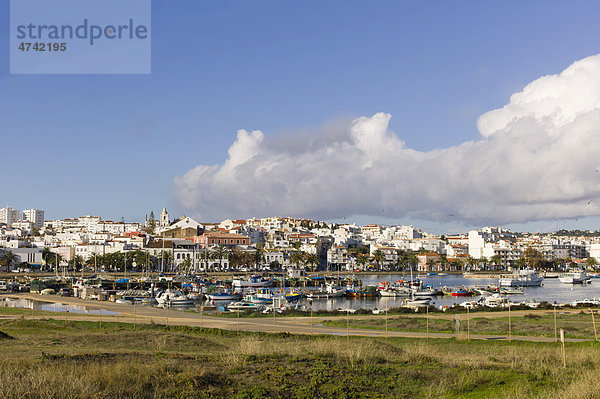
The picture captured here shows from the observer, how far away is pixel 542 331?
106ft

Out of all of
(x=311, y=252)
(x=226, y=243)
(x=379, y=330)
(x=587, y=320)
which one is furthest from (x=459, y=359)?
(x=311, y=252)

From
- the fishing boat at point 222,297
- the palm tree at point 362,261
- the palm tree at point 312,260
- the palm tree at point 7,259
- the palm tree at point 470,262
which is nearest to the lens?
the fishing boat at point 222,297

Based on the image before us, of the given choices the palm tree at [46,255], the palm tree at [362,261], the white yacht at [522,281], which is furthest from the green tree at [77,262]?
the white yacht at [522,281]

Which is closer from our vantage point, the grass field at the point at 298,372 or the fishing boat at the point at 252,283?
the grass field at the point at 298,372

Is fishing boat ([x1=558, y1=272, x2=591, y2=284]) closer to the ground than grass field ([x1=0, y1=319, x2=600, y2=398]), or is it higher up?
closer to the ground

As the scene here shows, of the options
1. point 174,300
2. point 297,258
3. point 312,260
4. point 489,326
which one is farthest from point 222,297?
point 312,260

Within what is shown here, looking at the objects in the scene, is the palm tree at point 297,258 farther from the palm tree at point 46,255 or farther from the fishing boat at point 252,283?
the palm tree at point 46,255

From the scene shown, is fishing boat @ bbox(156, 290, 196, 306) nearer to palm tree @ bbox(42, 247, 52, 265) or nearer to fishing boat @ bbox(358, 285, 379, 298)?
fishing boat @ bbox(358, 285, 379, 298)

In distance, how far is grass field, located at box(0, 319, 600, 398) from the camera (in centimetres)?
1411

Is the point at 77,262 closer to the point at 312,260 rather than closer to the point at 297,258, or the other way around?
the point at 297,258

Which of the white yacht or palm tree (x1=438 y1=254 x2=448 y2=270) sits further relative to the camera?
palm tree (x1=438 y1=254 x2=448 y2=270)

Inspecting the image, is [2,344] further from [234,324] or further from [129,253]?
[129,253]

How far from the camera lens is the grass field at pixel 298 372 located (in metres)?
14.1

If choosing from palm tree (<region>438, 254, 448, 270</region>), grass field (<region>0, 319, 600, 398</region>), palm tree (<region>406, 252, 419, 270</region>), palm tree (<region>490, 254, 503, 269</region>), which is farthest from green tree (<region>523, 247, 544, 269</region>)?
grass field (<region>0, 319, 600, 398</region>)
